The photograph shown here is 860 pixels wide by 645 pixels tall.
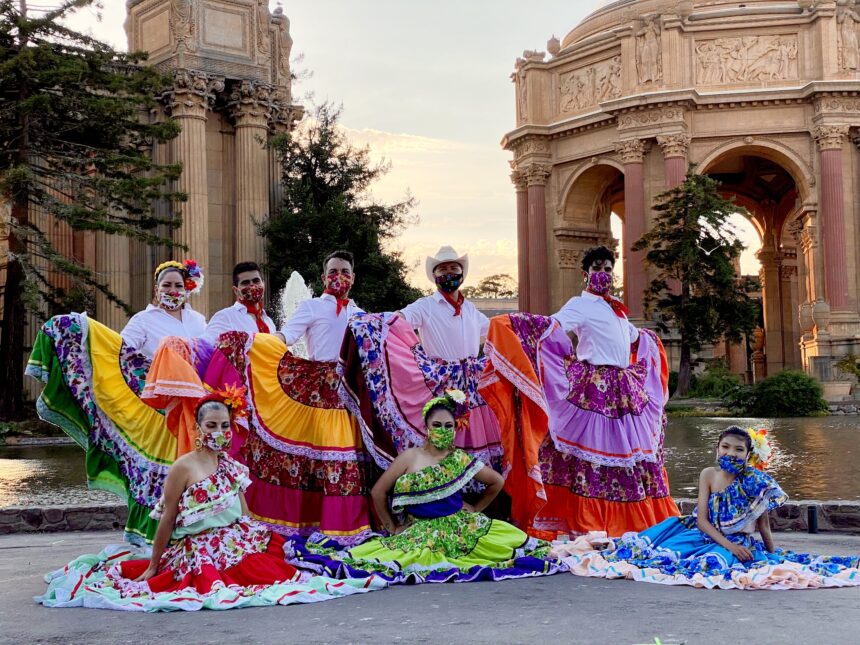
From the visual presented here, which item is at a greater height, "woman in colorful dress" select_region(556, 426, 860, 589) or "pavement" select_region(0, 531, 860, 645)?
"woman in colorful dress" select_region(556, 426, 860, 589)

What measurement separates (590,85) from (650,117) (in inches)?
169

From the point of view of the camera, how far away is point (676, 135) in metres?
45.2

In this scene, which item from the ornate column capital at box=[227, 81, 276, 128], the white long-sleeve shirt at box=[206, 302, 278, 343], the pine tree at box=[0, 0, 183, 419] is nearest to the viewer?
the white long-sleeve shirt at box=[206, 302, 278, 343]

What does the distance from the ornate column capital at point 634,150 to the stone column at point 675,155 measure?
826mm

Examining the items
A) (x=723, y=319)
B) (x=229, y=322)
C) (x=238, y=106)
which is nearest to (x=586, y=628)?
(x=229, y=322)

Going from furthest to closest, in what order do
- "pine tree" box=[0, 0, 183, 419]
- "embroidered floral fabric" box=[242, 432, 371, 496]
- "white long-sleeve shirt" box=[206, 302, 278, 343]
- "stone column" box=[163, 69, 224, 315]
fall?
1. "stone column" box=[163, 69, 224, 315]
2. "pine tree" box=[0, 0, 183, 419]
3. "white long-sleeve shirt" box=[206, 302, 278, 343]
4. "embroidered floral fabric" box=[242, 432, 371, 496]

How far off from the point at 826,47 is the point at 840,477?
3584 cm

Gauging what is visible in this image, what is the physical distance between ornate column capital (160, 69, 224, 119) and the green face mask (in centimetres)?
2304

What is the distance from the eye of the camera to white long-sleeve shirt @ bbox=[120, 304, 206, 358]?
8.10 metres

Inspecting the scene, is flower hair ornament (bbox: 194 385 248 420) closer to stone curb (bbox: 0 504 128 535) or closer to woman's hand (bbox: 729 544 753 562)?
woman's hand (bbox: 729 544 753 562)

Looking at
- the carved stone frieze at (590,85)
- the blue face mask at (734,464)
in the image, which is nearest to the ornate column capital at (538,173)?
the carved stone frieze at (590,85)

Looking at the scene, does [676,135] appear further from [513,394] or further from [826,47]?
[513,394]

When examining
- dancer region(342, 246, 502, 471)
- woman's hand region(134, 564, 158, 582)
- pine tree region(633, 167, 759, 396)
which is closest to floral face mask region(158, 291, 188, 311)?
dancer region(342, 246, 502, 471)

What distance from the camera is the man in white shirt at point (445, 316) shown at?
26.9 feet
